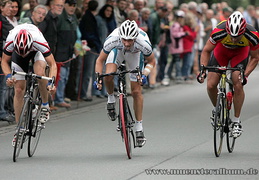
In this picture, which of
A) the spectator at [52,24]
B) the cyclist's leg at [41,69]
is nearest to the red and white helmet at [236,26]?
the cyclist's leg at [41,69]

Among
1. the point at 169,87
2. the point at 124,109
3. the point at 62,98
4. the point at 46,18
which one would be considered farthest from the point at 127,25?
the point at 169,87

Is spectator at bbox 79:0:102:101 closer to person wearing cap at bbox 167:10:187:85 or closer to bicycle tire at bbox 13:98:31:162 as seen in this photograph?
person wearing cap at bbox 167:10:187:85

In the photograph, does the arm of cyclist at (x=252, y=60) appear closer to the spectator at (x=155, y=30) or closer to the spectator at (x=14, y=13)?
the spectator at (x=14, y=13)

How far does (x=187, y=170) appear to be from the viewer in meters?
9.40

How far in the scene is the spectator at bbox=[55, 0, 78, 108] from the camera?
53.3 feet

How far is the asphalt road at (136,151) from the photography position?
9289mm

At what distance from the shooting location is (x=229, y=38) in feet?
35.8

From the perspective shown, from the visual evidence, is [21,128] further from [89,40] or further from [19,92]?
[89,40]

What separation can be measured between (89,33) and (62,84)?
1.91m

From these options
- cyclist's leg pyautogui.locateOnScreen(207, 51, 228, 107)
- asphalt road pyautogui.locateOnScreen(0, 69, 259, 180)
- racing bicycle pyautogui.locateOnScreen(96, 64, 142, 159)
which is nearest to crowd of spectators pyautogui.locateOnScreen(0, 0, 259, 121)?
asphalt road pyautogui.locateOnScreen(0, 69, 259, 180)

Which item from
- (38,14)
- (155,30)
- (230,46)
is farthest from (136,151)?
(155,30)

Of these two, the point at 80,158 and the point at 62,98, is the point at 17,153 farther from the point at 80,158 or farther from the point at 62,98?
the point at 62,98

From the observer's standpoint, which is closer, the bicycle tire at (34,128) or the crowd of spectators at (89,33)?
the bicycle tire at (34,128)

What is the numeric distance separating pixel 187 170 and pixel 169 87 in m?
12.9
